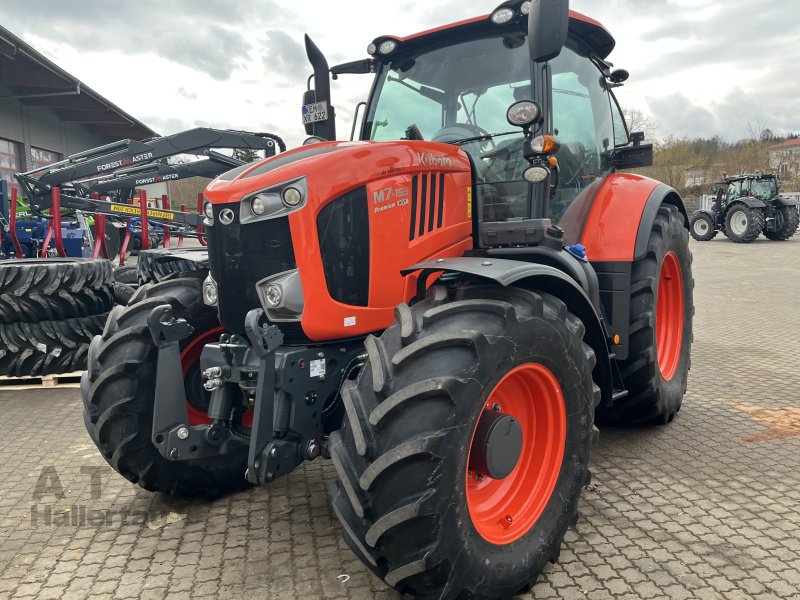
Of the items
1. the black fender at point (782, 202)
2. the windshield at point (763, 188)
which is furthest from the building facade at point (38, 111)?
the black fender at point (782, 202)

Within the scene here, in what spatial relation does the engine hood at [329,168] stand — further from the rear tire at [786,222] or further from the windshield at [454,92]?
the rear tire at [786,222]

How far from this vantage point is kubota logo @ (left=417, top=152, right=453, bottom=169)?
2742 mm

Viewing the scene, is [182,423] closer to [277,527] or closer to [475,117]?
[277,527]

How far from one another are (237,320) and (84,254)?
952cm

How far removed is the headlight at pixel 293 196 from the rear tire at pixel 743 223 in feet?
73.8

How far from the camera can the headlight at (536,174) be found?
2.90 meters

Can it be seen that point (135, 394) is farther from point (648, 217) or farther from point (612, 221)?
point (648, 217)

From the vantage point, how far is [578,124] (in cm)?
371

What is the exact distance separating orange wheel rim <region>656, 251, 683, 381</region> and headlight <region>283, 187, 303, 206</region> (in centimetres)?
300

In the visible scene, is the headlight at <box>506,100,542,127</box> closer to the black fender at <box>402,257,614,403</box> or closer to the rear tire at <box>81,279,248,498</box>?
the black fender at <box>402,257,614,403</box>

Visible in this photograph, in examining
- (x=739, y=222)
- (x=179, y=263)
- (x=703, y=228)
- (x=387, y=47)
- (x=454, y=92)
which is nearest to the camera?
(x=454, y=92)

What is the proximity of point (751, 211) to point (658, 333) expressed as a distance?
19.7 meters

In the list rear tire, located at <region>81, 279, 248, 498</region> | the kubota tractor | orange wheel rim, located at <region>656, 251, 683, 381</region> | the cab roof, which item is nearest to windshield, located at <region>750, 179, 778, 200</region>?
orange wheel rim, located at <region>656, 251, 683, 381</region>

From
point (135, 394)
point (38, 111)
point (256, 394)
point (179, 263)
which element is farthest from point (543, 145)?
point (38, 111)
